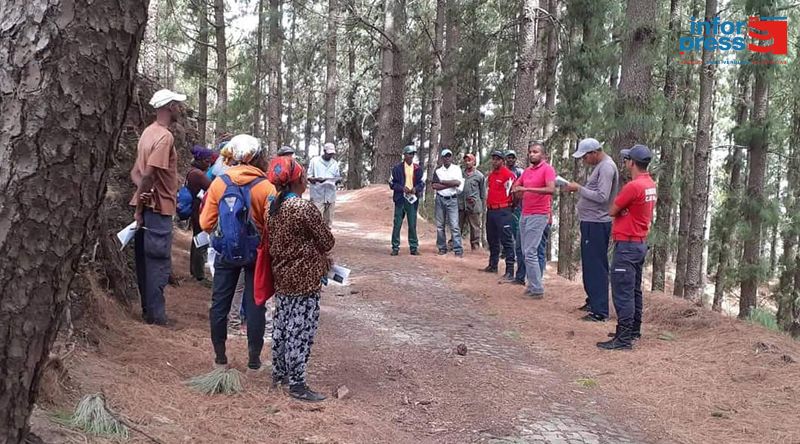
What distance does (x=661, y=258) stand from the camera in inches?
671

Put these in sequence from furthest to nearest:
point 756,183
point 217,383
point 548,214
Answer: point 756,183
point 548,214
point 217,383

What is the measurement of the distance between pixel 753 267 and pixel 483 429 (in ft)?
37.6

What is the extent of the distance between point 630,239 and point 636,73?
3.53m

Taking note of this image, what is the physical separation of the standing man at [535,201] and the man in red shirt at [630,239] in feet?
5.47

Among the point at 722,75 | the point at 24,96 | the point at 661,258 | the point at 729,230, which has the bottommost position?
the point at 661,258

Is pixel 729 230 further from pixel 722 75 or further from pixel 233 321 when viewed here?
pixel 722 75

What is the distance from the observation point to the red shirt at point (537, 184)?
834cm

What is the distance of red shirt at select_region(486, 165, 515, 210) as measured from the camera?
1014cm

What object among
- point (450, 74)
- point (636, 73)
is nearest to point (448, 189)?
point (636, 73)

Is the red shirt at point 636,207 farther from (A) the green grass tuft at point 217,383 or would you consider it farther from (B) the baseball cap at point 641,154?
(A) the green grass tuft at point 217,383

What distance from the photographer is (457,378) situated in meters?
5.39

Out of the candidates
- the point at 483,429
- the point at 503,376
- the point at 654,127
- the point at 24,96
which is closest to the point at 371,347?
the point at 503,376

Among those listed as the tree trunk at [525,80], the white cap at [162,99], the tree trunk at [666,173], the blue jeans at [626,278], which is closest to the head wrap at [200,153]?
the white cap at [162,99]

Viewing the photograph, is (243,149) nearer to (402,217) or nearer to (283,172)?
(283,172)
